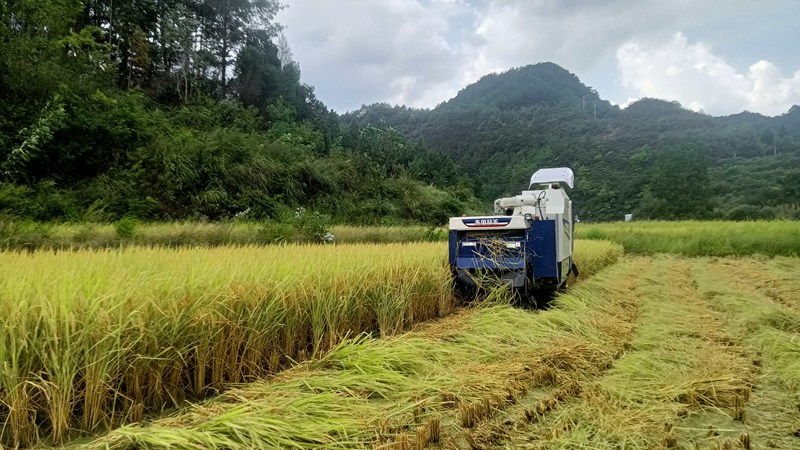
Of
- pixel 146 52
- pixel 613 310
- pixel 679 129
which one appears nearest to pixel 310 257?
pixel 613 310

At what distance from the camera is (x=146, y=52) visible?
2038 centimetres

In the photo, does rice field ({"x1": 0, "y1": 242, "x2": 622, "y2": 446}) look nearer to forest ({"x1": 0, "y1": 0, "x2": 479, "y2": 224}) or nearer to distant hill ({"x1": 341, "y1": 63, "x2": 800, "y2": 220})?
forest ({"x1": 0, "y1": 0, "x2": 479, "y2": 224})

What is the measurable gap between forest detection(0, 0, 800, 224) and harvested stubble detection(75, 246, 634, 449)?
8.66 meters

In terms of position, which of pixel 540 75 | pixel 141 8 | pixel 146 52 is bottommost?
pixel 146 52

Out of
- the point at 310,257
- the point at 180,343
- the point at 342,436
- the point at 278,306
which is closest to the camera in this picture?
the point at 342,436

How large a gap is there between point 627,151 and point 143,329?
61.7 meters

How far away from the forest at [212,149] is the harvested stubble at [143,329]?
7.82 meters

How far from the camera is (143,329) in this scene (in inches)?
90.2

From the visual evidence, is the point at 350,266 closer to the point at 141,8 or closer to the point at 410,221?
the point at 410,221

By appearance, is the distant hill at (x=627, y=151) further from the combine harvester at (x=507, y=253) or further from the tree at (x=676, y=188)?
the combine harvester at (x=507, y=253)

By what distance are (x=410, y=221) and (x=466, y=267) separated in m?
14.0

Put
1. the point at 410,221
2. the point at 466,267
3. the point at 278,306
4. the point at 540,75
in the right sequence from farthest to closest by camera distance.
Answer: the point at 540,75
the point at 410,221
the point at 466,267
the point at 278,306

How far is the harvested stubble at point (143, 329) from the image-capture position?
206 cm

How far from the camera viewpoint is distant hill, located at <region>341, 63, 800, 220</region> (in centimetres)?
4278
